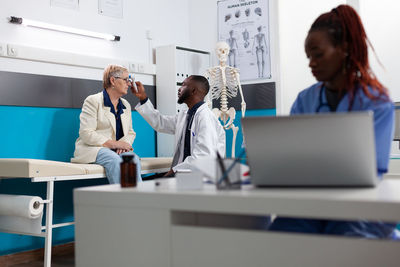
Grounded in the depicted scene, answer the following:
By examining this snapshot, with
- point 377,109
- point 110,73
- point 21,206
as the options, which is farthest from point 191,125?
point 377,109

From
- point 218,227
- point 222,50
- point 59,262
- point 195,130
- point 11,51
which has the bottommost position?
point 59,262

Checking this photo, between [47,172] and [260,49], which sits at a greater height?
[260,49]

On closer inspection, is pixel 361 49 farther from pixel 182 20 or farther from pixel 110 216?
pixel 182 20

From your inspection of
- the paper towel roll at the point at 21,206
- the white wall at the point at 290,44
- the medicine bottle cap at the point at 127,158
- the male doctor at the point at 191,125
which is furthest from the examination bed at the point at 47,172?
the white wall at the point at 290,44

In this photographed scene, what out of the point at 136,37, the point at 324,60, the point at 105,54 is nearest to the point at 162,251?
the point at 324,60

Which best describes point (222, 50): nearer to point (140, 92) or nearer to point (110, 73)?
point (140, 92)

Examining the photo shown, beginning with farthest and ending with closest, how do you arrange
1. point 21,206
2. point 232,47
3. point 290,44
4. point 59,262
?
point 232,47 < point 290,44 < point 59,262 < point 21,206

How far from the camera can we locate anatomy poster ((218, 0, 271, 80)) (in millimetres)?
4617

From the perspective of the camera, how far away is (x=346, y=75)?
1.52 m

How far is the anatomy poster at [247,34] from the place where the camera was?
4617 millimetres

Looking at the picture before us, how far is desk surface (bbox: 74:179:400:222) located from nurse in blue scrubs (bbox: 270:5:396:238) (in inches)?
6.3

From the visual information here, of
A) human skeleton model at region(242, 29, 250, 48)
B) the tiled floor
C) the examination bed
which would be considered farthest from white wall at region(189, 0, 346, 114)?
the tiled floor

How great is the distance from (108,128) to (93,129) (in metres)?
0.16

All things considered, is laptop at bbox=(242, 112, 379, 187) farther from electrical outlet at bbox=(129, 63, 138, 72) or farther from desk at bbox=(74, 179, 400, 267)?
electrical outlet at bbox=(129, 63, 138, 72)
